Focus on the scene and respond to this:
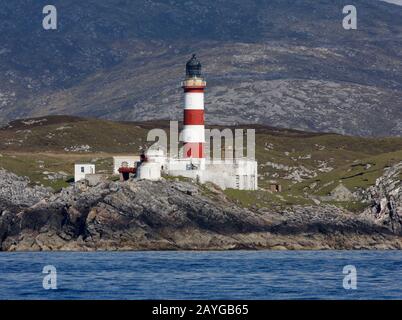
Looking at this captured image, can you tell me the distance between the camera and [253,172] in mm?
137625

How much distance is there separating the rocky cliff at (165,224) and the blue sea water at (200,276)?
1256 cm

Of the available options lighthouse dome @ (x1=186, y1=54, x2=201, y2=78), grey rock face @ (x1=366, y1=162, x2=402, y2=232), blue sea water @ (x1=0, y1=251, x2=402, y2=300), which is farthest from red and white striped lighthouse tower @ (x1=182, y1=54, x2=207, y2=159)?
blue sea water @ (x1=0, y1=251, x2=402, y2=300)

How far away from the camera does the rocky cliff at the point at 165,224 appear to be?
11519 centimetres

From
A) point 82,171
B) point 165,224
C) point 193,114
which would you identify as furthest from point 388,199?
point 82,171

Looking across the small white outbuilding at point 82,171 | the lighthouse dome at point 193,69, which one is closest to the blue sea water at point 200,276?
the lighthouse dome at point 193,69

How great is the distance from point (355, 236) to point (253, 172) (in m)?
Result: 18.4

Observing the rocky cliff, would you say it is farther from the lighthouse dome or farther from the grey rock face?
the lighthouse dome

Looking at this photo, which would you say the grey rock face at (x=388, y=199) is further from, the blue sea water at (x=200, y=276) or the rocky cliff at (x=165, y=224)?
the blue sea water at (x=200, y=276)

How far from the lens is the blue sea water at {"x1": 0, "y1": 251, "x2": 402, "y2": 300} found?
5684cm

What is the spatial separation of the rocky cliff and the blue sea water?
495 inches

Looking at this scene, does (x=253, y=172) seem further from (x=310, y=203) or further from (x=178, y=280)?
(x=178, y=280)
